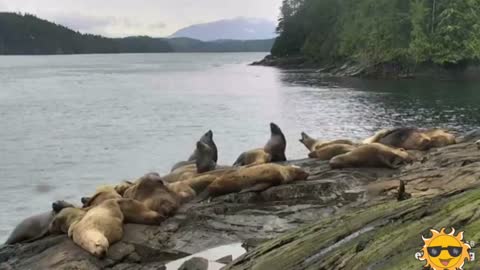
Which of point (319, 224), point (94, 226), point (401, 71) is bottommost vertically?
point (401, 71)

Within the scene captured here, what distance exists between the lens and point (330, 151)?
16031 mm

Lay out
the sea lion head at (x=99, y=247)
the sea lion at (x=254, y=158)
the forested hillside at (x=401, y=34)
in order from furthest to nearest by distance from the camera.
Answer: the forested hillside at (x=401, y=34) < the sea lion at (x=254, y=158) < the sea lion head at (x=99, y=247)

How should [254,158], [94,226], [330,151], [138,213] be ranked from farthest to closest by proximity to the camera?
[254,158] → [330,151] → [138,213] → [94,226]

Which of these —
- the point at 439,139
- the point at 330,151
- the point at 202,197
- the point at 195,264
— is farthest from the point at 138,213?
the point at 439,139

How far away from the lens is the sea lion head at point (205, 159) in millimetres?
14623

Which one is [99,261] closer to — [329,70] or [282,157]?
[282,157]

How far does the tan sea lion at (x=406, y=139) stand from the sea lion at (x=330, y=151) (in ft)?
4.93

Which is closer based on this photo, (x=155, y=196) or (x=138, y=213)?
(x=138, y=213)

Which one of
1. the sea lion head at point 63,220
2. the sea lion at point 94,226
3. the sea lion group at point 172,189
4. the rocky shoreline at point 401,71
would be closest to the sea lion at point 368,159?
the sea lion group at point 172,189

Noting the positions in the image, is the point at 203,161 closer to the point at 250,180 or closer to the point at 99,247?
the point at 250,180

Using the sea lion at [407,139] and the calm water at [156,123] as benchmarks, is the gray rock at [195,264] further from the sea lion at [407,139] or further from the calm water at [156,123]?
the sea lion at [407,139]

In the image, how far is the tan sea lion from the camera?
54.5 ft

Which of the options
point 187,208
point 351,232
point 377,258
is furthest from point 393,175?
point 377,258

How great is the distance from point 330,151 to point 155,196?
6.17 meters
